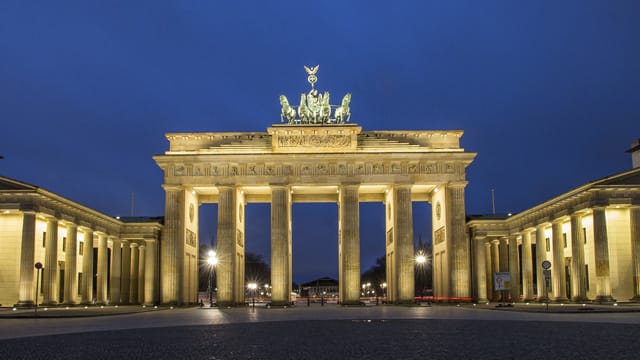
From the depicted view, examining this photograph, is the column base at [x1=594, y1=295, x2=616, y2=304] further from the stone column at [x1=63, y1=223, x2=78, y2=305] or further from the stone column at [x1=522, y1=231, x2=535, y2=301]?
the stone column at [x1=63, y1=223, x2=78, y2=305]

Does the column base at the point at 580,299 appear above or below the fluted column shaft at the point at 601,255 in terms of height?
below

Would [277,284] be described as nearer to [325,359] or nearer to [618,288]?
[618,288]

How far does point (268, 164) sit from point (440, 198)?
55.0 ft

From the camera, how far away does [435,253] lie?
68750mm

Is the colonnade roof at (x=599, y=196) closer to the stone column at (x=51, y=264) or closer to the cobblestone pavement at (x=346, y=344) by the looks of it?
the cobblestone pavement at (x=346, y=344)

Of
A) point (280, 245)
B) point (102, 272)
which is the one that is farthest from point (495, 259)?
point (102, 272)

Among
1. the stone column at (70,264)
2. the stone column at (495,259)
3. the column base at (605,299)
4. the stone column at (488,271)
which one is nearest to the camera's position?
the column base at (605,299)

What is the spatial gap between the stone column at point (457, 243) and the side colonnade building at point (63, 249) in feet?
91.6

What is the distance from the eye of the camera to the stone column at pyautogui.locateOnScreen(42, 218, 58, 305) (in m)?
52.6

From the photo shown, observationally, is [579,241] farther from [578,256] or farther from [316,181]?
[316,181]

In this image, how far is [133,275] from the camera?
2835 inches

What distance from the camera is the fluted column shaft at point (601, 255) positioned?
48000mm

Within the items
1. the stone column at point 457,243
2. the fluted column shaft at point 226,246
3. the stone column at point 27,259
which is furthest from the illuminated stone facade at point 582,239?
the stone column at point 27,259

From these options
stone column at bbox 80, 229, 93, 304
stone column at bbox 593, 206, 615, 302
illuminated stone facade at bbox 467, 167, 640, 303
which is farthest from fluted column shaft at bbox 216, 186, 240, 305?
stone column at bbox 593, 206, 615, 302
